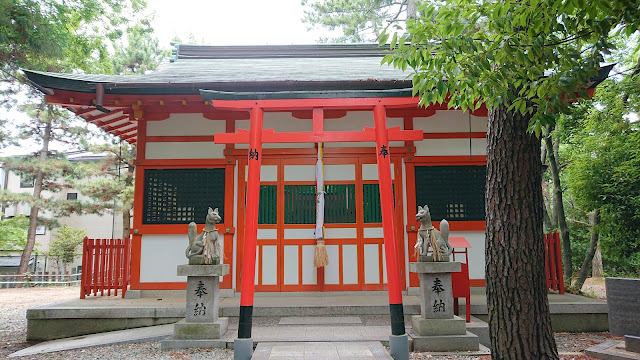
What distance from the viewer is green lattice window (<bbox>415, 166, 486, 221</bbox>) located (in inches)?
284

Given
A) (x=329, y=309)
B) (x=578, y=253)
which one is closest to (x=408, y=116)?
(x=329, y=309)

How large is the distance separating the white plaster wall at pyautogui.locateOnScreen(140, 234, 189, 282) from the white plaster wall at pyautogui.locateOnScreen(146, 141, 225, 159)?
4.63 feet

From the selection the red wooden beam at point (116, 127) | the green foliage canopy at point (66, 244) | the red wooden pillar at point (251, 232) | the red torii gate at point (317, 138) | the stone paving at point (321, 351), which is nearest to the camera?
the stone paving at point (321, 351)

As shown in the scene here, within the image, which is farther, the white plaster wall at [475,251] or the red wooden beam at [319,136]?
the white plaster wall at [475,251]

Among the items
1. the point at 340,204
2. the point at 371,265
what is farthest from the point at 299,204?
the point at 371,265

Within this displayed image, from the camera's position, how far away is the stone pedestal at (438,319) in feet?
15.8

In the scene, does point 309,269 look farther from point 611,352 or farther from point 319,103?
point 611,352

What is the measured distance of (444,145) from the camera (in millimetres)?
7355

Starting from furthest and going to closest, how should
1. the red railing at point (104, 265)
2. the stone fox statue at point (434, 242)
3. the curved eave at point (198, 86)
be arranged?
1. the red railing at point (104, 265)
2. the curved eave at point (198, 86)
3. the stone fox statue at point (434, 242)

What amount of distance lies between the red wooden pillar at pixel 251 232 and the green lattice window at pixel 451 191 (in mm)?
3465

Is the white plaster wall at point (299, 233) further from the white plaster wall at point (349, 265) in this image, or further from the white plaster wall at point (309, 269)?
the white plaster wall at point (349, 265)

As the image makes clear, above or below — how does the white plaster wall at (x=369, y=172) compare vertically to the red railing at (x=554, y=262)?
above

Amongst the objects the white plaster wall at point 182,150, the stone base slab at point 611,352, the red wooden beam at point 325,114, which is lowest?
the stone base slab at point 611,352

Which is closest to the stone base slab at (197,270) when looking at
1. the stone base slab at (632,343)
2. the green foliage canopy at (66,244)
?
the stone base slab at (632,343)
